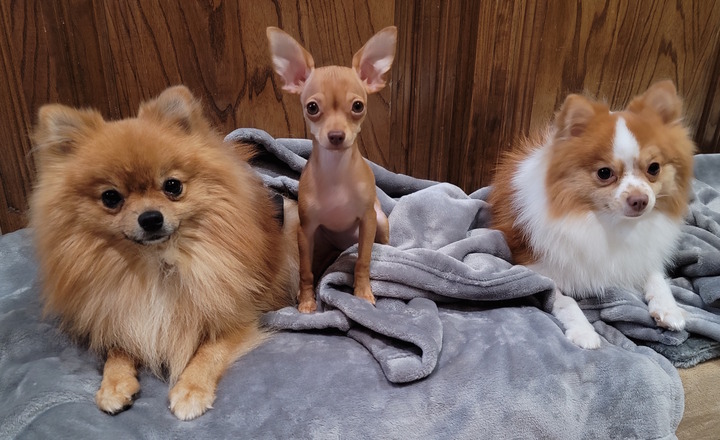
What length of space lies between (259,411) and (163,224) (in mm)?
494

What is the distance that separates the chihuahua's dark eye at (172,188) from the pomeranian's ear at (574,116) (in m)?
1.14

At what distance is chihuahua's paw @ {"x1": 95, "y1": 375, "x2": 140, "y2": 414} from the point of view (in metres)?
1.04

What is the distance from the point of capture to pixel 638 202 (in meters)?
1.28

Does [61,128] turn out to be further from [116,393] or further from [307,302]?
[307,302]

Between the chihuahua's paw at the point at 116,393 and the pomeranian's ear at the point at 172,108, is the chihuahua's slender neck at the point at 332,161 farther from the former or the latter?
the chihuahua's paw at the point at 116,393

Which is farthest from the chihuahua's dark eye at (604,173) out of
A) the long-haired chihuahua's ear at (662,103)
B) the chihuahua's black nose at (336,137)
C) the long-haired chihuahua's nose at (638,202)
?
the chihuahua's black nose at (336,137)

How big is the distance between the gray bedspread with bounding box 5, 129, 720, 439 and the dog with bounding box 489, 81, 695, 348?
69 millimetres

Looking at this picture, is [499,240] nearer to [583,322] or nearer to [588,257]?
[588,257]

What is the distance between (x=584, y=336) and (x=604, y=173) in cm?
48

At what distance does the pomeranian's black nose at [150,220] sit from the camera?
1.08 m

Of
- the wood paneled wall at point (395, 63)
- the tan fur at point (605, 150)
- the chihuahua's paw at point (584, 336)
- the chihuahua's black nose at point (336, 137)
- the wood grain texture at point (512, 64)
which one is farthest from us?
the wood grain texture at point (512, 64)

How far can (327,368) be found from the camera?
120 centimetres

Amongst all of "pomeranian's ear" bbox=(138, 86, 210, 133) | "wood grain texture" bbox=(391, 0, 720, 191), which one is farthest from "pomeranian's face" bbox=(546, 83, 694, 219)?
"pomeranian's ear" bbox=(138, 86, 210, 133)

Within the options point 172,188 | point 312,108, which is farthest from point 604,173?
point 172,188
